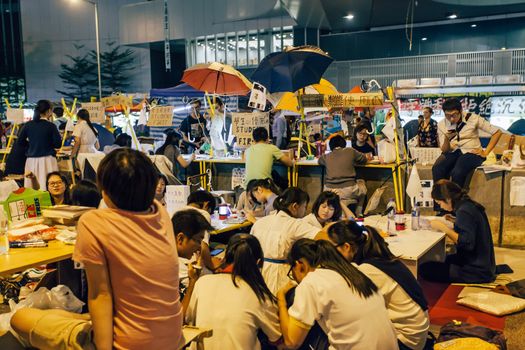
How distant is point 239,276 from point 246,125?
5.84 metres

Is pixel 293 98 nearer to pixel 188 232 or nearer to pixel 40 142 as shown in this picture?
pixel 40 142

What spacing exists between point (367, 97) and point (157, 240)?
18.5 ft

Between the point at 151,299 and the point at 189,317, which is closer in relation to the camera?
the point at 151,299

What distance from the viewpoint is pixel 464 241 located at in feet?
16.8

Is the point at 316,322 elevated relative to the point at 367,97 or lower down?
lower down

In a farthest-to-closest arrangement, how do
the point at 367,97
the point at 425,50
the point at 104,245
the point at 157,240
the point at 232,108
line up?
the point at 425,50
the point at 232,108
the point at 367,97
the point at 157,240
the point at 104,245

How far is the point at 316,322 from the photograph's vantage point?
3273 mm

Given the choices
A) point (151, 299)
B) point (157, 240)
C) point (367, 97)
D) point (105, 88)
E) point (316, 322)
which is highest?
point (105, 88)

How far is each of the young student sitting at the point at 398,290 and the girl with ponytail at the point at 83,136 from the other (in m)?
7.31

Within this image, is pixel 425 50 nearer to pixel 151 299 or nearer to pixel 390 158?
pixel 390 158

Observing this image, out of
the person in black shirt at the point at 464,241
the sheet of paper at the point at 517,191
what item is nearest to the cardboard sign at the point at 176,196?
the person in black shirt at the point at 464,241

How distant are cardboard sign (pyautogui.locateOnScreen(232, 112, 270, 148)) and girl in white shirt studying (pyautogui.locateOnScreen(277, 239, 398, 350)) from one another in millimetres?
5656

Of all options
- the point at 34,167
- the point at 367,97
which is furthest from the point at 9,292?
the point at 367,97

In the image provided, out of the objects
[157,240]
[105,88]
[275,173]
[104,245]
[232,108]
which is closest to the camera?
[104,245]
